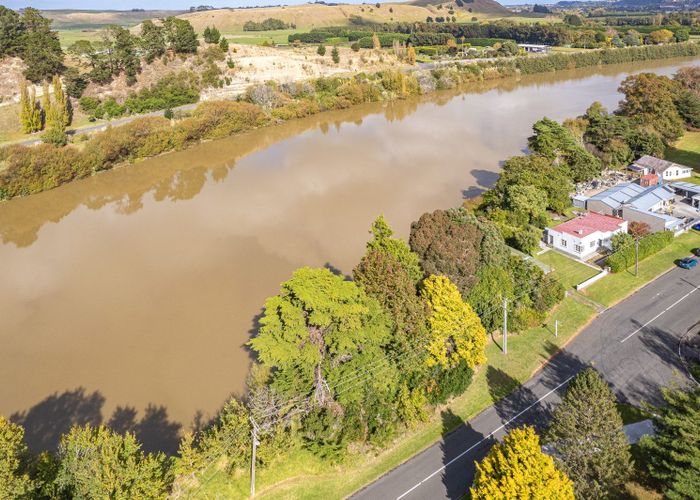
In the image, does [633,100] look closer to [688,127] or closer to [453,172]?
[688,127]

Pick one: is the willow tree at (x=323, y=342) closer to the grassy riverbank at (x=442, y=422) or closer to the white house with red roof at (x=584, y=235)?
the grassy riverbank at (x=442, y=422)

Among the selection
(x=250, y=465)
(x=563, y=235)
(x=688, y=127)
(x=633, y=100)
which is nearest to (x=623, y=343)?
(x=563, y=235)

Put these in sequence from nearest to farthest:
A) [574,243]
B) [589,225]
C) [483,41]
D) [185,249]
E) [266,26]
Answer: [574,243]
[589,225]
[185,249]
[483,41]
[266,26]

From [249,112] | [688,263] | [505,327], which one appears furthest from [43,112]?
[688,263]

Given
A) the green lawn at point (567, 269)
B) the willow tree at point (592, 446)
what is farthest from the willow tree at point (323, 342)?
the green lawn at point (567, 269)

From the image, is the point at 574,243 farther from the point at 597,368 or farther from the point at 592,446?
the point at 592,446

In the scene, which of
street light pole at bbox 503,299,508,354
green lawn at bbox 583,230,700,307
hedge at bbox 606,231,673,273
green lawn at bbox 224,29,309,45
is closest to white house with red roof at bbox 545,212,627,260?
hedge at bbox 606,231,673,273

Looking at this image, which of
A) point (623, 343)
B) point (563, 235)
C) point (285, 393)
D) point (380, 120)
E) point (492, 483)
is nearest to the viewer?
point (492, 483)
